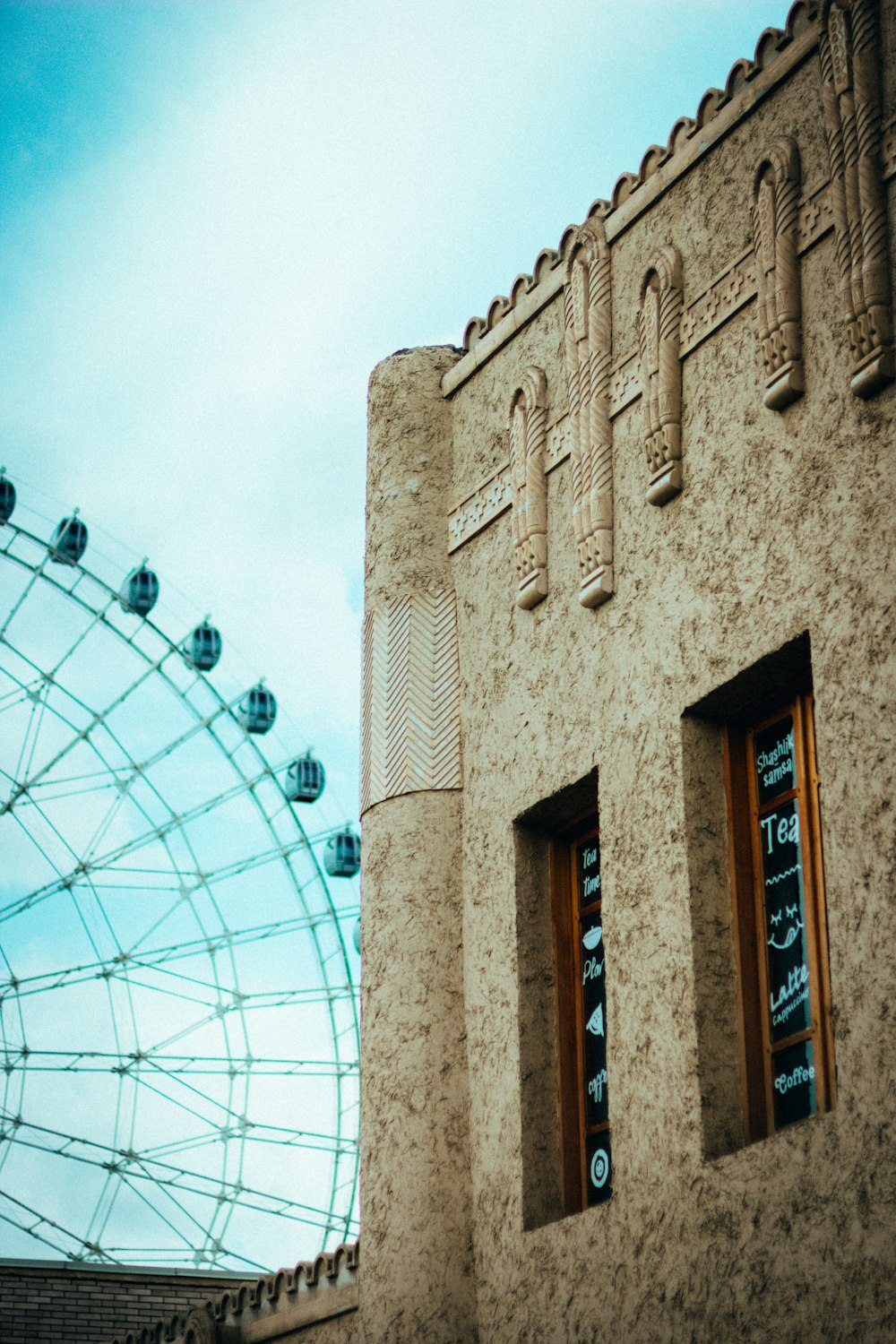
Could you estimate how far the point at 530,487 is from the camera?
420 inches

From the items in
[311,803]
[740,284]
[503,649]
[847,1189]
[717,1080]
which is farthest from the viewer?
[311,803]

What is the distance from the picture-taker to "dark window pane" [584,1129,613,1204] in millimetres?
9531

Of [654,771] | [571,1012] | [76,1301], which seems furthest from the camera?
[76,1301]

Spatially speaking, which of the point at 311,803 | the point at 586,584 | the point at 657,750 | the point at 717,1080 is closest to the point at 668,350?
the point at 586,584

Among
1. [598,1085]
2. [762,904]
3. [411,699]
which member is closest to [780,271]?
[762,904]

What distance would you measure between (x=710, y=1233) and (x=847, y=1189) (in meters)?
0.93

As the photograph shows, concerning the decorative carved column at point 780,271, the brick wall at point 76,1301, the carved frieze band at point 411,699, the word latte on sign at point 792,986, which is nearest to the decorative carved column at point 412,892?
the carved frieze band at point 411,699

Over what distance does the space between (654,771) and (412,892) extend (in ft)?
6.67

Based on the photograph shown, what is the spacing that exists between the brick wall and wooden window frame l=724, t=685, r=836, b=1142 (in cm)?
1269

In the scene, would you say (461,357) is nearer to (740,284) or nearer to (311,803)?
(740,284)

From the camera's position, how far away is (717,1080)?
859 cm

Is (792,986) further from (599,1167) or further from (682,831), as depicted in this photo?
(599,1167)

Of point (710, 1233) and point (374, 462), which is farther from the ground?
point (374, 462)

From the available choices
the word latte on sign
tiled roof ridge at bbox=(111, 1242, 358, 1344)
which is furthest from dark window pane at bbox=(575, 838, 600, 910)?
tiled roof ridge at bbox=(111, 1242, 358, 1344)
